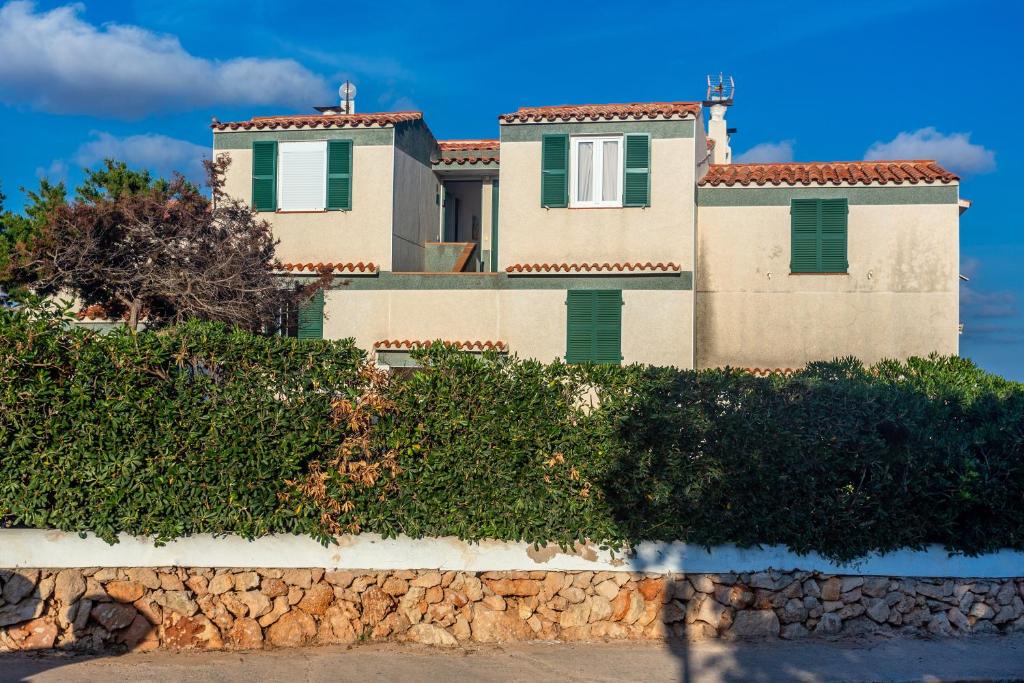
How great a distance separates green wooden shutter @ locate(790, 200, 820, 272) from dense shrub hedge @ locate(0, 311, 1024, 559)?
10.7m

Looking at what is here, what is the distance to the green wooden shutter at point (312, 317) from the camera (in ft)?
66.1

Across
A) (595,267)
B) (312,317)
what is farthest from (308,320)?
(595,267)

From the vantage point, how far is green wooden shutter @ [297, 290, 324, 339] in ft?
66.1

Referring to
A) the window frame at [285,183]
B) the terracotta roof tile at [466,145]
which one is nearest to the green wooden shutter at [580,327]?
the terracotta roof tile at [466,145]

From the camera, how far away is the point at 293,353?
9.31 meters

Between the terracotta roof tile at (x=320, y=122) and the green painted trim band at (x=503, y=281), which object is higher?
the terracotta roof tile at (x=320, y=122)

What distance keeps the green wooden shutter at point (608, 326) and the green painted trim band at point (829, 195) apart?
3054 millimetres

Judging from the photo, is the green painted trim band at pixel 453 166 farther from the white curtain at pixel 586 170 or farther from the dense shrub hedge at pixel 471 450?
the dense shrub hedge at pixel 471 450

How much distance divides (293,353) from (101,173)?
67.1ft

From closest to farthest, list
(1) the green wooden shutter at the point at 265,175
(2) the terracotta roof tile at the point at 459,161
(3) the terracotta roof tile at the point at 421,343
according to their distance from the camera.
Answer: (3) the terracotta roof tile at the point at 421,343 → (1) the green wooden shutter at the point at 265,175 → (2) the terracotta roof tile at the point at 459,161

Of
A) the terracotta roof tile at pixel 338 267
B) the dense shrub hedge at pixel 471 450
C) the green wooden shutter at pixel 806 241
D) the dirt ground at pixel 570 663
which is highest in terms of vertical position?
the green wooden shutter at pixel 806 241

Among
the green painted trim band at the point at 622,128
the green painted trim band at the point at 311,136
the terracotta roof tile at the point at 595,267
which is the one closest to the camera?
the terracotta roof tile at the point at 595,267

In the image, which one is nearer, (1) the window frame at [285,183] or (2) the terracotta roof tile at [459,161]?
(1) the window frame at [285,183]

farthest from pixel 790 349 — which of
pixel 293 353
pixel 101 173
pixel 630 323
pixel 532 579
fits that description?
pixel 101 173
